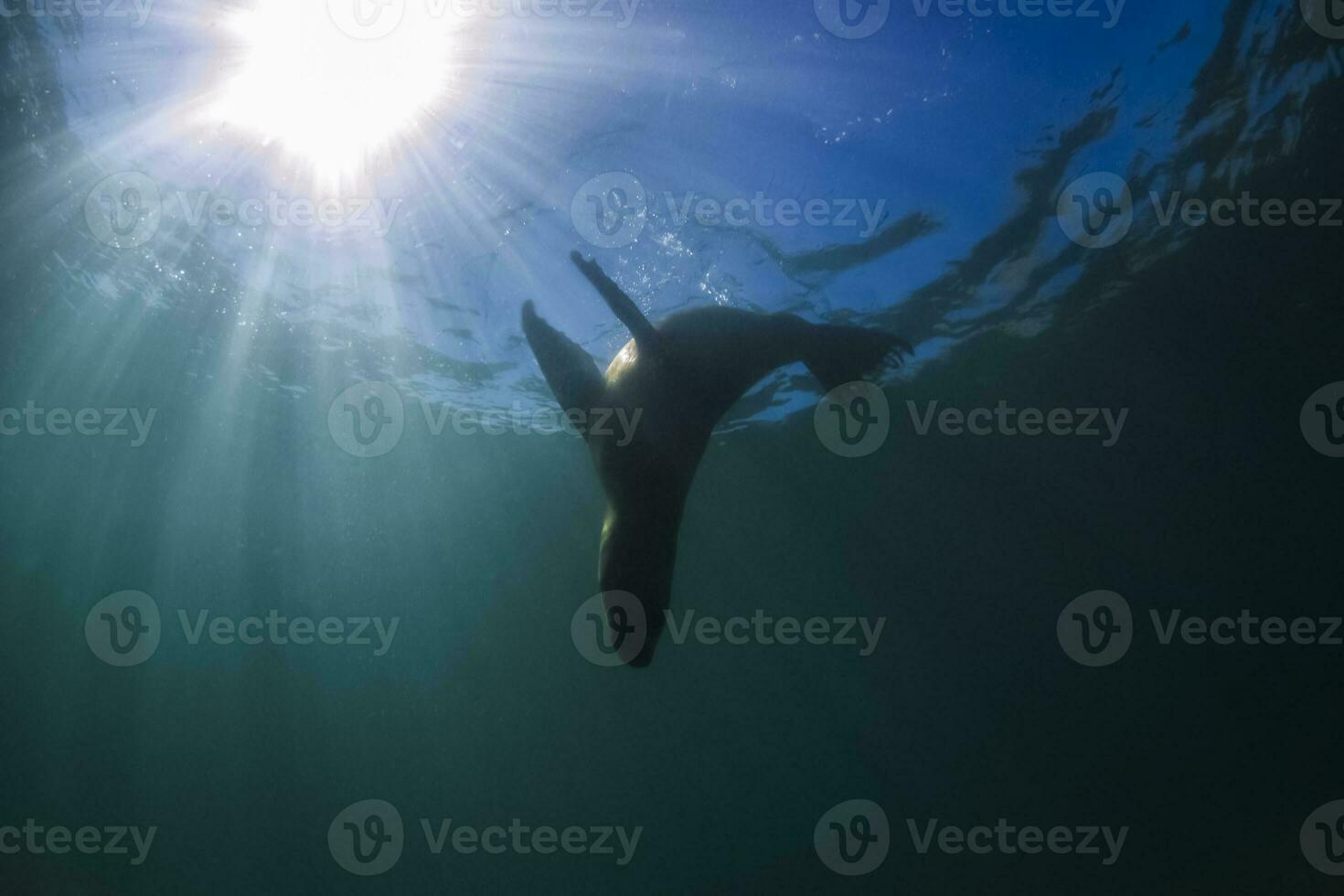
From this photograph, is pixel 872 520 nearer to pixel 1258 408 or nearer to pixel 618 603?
pixel 1258 408

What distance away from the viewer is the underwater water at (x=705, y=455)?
8812 mm

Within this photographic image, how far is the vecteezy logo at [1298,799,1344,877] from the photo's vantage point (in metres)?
16.5

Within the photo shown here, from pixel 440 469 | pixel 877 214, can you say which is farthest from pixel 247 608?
pixel 877 214

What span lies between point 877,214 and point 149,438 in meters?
23.4
